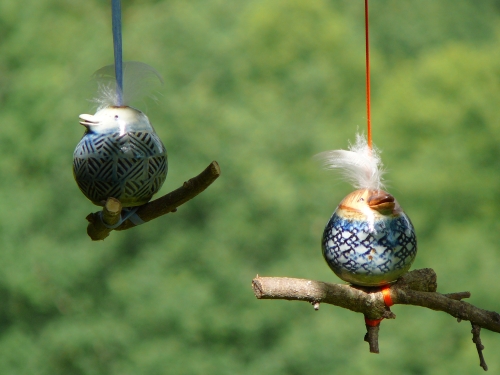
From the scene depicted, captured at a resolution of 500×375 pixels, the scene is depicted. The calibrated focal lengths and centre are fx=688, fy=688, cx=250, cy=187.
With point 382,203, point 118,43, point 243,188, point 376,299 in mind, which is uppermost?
point 243,188

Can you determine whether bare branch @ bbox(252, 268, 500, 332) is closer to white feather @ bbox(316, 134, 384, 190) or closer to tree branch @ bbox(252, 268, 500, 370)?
tree branch @ bbox(252, 268, 500, 370)

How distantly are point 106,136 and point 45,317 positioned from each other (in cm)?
159

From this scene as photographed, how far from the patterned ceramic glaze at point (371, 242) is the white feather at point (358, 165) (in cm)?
3

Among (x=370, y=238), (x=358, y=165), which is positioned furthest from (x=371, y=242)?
(x=358, y=165)

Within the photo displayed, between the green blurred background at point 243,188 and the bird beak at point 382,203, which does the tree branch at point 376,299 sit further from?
the green blurred background at point 243,188

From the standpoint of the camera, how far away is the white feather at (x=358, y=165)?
121 centimetres

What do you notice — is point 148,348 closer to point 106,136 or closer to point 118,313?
point 118,313

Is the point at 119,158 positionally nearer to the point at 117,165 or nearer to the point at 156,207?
the point at 117,165

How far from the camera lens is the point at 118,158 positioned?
112 cm

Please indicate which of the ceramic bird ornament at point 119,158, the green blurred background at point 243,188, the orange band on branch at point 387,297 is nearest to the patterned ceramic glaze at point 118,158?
the ceramic bird ornament at point 119,158

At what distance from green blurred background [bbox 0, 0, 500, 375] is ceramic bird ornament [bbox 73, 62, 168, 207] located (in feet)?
4.22

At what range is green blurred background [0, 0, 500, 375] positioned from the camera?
97.2 inches

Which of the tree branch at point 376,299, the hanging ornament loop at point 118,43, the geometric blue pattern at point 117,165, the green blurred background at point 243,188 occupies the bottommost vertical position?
the tree branch at point 376,299

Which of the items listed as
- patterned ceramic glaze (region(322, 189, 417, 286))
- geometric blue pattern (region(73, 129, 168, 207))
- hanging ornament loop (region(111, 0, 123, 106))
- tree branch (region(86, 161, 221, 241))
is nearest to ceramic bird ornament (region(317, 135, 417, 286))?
patterned ceramic glaze (region(322, 189, 417, 286))
